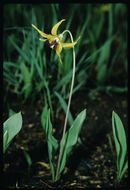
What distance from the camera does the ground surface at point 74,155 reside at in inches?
47.1

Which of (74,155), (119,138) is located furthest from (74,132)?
(74,155)

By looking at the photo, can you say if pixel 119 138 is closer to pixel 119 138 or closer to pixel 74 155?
pixel 119 138

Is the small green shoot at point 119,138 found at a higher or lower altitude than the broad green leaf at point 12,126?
lower

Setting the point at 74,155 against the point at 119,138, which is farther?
the point at 74,155

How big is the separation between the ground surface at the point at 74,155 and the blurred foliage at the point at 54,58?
0.56ft

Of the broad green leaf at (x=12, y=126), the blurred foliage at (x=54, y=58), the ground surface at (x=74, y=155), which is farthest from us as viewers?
the blurred foliage at (x=54, y=58)

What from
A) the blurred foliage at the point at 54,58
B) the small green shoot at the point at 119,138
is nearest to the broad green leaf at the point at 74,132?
the small green shoot at the point at 119,138

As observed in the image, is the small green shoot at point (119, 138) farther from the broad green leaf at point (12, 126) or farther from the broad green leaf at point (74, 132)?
the broad green leaf at point (12, 126)

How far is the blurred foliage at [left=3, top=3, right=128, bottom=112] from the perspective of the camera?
60.1 inches

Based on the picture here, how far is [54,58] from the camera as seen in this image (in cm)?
157

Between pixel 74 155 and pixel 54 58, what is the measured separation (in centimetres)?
62

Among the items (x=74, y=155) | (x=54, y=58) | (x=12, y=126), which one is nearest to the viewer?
(x=12, y=126)

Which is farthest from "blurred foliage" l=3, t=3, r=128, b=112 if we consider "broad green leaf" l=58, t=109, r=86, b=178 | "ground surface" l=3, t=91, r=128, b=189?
"broad green leaf" l=58, t=109, r=86, b=178

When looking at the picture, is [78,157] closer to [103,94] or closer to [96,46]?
[103,94]
